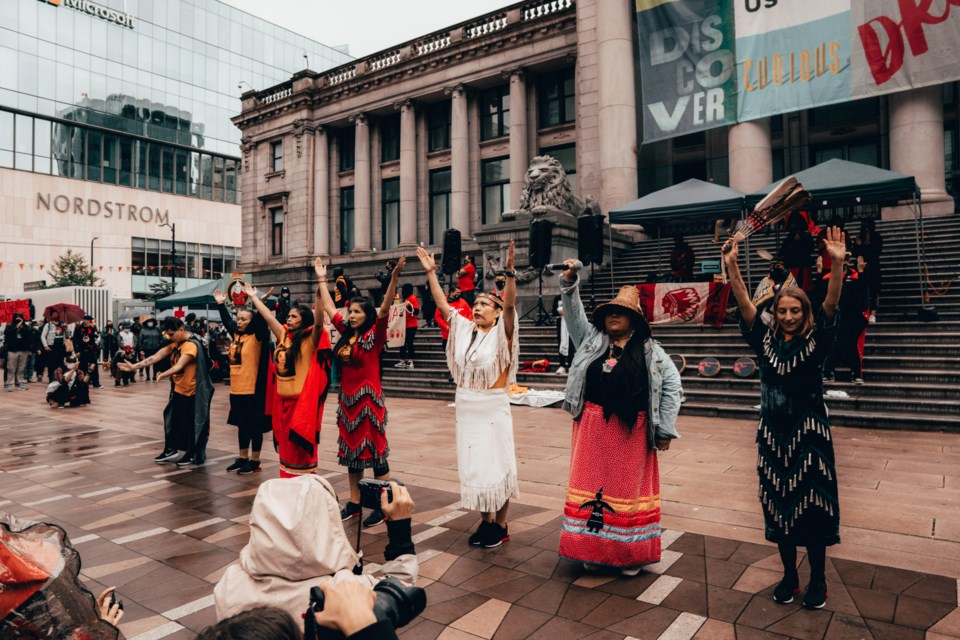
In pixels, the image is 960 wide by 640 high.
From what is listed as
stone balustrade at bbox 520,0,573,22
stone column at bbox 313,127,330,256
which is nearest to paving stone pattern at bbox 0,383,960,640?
stone balustrade at bbox 520,0,573,22

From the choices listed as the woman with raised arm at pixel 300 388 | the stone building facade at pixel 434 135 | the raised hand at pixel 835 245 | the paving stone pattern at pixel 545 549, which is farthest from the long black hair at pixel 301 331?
the stone building facade at pixel 434 135

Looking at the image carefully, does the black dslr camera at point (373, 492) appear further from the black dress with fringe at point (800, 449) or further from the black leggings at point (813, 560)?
the black leggings at point (813, 560)

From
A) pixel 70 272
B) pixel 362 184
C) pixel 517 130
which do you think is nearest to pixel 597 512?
pixel 517 130

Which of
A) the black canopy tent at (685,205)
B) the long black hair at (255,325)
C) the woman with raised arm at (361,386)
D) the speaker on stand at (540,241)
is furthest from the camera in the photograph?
the black canopy tent at (685,205)

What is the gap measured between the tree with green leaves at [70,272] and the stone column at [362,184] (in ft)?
71.5

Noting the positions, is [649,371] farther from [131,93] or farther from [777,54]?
[131,93]

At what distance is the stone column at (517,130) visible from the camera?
2858 cm

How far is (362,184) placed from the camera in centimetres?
3428

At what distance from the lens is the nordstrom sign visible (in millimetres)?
50000

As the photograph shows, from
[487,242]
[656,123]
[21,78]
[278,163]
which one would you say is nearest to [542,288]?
[487,242]

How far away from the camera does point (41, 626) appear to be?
1.92 m

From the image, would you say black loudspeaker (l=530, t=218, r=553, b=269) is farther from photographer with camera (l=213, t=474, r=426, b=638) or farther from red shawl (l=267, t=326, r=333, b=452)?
photographer with camera (l=213, t=474, r=426, b=638)

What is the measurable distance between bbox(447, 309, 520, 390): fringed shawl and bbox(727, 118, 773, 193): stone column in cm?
1871

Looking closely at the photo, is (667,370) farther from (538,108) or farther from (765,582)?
(538,108)
